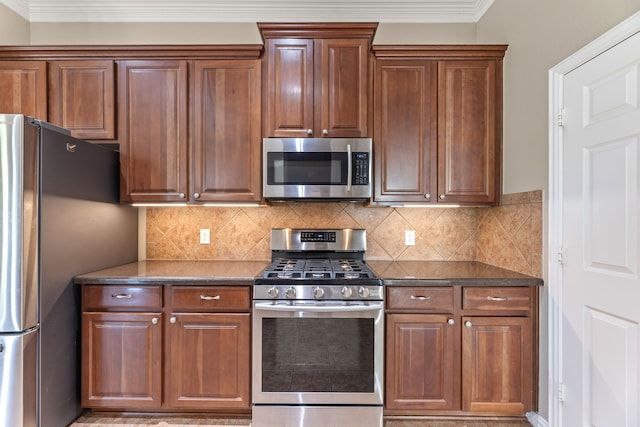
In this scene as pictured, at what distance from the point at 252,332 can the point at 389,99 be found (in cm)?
173

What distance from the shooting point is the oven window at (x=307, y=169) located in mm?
2330

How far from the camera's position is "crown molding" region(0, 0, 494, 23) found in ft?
8.90

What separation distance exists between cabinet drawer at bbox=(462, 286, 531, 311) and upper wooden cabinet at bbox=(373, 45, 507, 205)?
65cm

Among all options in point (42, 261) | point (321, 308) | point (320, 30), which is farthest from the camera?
point (320, 30)

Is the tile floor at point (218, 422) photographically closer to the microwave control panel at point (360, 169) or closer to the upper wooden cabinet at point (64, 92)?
the microwave control panel at point (360, 169)

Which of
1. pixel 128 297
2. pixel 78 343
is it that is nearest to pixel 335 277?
pixel 128 297

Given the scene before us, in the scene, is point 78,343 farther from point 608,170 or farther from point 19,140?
point 608,170

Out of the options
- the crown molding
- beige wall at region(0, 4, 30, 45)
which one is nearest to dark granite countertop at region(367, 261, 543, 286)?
the crown molding

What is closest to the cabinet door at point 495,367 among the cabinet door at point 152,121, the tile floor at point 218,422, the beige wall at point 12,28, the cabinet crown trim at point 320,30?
the tile floor at point 218,422

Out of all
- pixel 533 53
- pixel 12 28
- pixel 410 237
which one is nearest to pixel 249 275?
pixel 410 237

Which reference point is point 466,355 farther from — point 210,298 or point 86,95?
point 86,95

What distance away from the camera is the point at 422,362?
2010 mm

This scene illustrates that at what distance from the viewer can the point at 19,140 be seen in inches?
66.9

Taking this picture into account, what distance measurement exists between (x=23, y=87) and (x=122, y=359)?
6.30 ft
